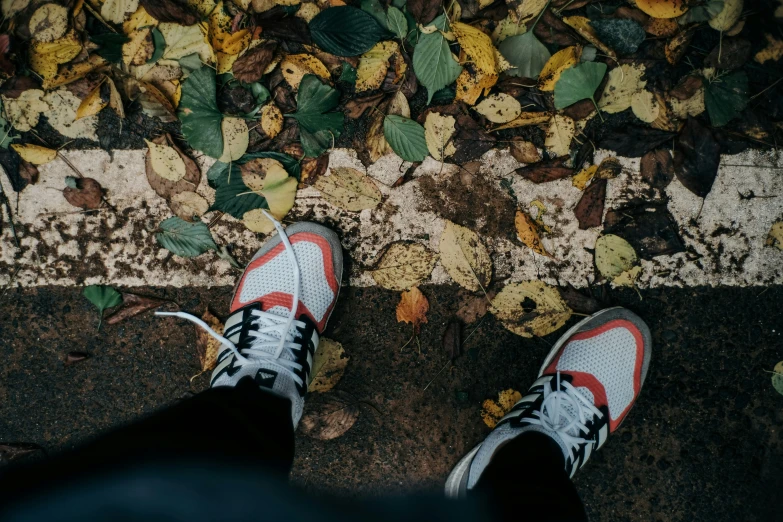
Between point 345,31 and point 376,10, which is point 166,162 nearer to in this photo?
point 345,31

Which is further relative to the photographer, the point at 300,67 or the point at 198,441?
the point at 300,67

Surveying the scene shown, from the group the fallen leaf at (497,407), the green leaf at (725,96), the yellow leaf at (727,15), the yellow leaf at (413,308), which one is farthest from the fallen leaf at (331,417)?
the yellow leaf at (727,15)

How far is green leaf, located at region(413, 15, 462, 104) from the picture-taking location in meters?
1.46

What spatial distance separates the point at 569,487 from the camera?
4.15ft

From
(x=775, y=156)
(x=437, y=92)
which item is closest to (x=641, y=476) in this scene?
(x=775, y=156)

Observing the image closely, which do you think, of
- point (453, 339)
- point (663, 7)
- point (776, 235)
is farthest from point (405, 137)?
point (776, 235)

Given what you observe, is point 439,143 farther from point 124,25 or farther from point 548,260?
point 124,25

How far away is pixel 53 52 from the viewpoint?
1.49m

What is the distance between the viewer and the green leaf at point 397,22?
→ 4.80 ft

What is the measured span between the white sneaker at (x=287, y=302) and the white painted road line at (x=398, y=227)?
9 cm

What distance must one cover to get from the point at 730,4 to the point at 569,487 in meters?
1.56

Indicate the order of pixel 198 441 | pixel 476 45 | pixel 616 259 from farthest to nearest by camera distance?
pixel 616 259 → pixel 476 45 → pixel 198 441

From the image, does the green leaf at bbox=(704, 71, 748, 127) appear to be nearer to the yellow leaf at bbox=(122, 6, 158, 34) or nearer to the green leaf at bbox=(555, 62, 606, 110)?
the green leaf at bbox=(555, 62, 606, 110)

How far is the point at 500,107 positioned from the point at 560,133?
0.70 feet
